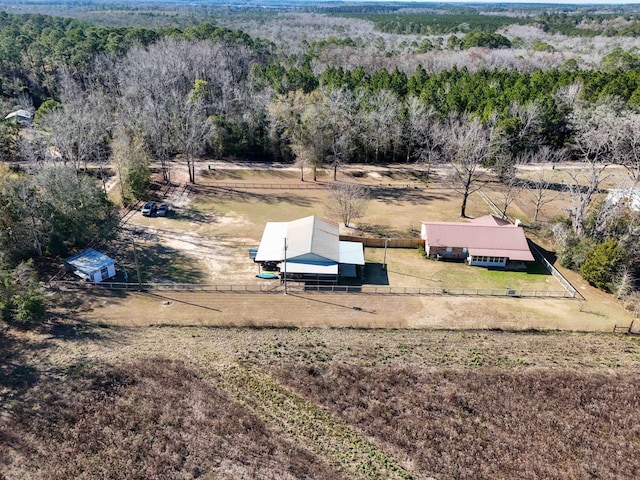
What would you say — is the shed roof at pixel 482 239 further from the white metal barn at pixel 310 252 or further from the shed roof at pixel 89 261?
the shed roof at pixel 89 261

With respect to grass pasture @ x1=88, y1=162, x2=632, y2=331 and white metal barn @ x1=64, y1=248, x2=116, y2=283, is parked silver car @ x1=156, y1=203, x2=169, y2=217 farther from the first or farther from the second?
white metal barn @ x1=64, y1=248, x2=116, y2=283

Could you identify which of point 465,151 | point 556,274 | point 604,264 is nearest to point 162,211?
point 465,151

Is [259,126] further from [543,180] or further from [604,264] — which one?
[604,264]

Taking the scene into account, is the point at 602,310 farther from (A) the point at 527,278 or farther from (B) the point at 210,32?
(B) the point at 210,32

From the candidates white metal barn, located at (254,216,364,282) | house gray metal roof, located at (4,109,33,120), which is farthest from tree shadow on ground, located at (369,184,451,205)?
house gray metal roof, located at (4,109,33,120)

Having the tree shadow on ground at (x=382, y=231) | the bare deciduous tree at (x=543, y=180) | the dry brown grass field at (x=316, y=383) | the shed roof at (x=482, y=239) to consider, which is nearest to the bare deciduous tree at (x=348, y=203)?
the tree shadow on ground at (x=382, y=231)

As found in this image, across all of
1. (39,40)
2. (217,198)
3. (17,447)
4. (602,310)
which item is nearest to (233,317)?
(17,447)
